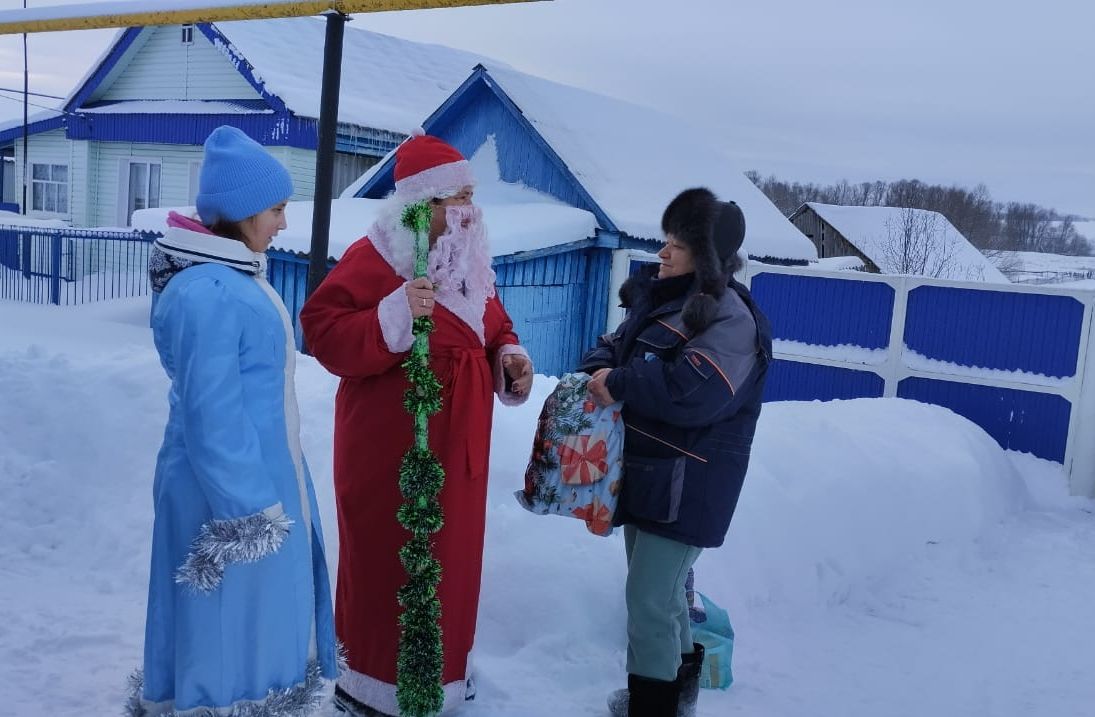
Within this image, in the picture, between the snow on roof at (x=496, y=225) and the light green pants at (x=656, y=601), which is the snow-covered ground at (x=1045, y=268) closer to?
the snow on roof at (x=496, y=225)

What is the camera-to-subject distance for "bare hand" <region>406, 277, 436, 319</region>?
2635 mm

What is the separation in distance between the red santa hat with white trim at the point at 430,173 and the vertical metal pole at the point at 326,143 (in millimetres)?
2157

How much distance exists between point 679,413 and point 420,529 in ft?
2.74

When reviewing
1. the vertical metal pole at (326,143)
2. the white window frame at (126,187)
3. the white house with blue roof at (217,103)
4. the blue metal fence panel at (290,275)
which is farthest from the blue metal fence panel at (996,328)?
A: the white window frame at (126,187)

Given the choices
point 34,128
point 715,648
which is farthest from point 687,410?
point 34,128

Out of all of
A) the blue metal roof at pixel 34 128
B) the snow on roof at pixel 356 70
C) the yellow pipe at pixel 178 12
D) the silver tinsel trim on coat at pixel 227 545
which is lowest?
the silver tinsel trim on coat at pixel 227 545

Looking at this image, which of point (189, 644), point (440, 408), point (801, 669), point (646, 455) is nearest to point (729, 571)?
point (801, 669)

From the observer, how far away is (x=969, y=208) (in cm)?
5069

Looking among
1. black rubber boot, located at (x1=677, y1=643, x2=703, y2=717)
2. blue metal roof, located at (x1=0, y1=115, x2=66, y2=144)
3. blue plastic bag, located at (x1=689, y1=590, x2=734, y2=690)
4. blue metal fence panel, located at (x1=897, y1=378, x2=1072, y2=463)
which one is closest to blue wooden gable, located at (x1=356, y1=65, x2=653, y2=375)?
blue metal fence panel, located at (x1=897, y1=378, x2=1072, y2=463)

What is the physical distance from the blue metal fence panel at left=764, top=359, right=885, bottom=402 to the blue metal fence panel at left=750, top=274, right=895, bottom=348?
0.25m

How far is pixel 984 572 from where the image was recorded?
543 centimetres

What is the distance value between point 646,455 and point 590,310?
7116 mm

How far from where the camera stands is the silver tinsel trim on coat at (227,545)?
6.90ft

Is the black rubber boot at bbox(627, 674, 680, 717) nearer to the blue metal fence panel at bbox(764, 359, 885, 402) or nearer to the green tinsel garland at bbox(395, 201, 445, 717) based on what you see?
the green tinsel garland at bbox(395, 201, 445, 717)
